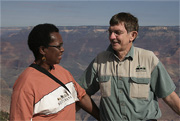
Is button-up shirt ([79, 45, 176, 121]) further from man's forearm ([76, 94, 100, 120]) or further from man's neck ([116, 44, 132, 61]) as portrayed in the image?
man's forearm ([76, 94, 100, 120])

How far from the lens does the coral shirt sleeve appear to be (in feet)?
5.96

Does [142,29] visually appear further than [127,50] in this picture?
Yes

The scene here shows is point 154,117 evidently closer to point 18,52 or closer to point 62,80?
point 62,80

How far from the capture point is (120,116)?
2406 millimetres

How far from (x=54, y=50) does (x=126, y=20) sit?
2.67 ft

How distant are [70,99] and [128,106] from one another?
619 mm

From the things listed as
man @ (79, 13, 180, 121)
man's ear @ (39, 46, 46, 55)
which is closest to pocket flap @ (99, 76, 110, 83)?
man @ (79, 13, 180, 121)

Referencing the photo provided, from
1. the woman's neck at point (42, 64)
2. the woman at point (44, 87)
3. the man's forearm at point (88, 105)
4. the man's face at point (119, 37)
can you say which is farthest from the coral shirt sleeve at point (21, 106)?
Answer: the man's face at point (119, 37)

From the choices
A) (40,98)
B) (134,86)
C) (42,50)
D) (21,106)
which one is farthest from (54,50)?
(134,86)

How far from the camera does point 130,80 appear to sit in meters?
2.41

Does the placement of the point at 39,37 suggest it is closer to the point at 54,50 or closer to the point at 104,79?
the point at 54,50

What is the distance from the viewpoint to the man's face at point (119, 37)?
7.73ft

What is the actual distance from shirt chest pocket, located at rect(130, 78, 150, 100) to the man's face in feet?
1.18

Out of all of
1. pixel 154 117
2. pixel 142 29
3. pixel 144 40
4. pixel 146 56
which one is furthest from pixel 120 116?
pixel 144 40
